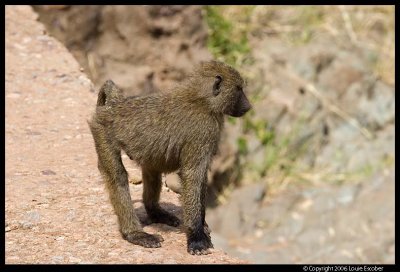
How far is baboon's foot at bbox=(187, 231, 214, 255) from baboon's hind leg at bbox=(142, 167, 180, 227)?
54 cm

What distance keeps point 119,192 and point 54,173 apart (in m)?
0.98

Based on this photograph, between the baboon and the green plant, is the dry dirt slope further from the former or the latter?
the green plant

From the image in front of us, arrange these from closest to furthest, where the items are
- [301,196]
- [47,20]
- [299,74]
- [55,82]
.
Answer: [55,82], [47,20], [301,196], [299,74]

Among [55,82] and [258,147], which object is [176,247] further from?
[258,147]

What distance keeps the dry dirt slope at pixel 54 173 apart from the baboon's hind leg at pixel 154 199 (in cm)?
8

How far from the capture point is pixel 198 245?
5234 millimetres

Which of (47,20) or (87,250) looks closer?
(87,250)

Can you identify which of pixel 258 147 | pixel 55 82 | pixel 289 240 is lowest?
pixel 289 240

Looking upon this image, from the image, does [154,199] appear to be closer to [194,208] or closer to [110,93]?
[194,208]

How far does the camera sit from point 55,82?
763 cm

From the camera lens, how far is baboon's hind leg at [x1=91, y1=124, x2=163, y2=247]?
17.5ft

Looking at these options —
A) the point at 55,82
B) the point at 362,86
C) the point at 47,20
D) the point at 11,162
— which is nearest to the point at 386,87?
the point at 362,86

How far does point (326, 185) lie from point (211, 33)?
2.68 m

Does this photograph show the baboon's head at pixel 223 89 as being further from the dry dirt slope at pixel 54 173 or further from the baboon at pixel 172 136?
the dry dirt slope at pixel 54 173
